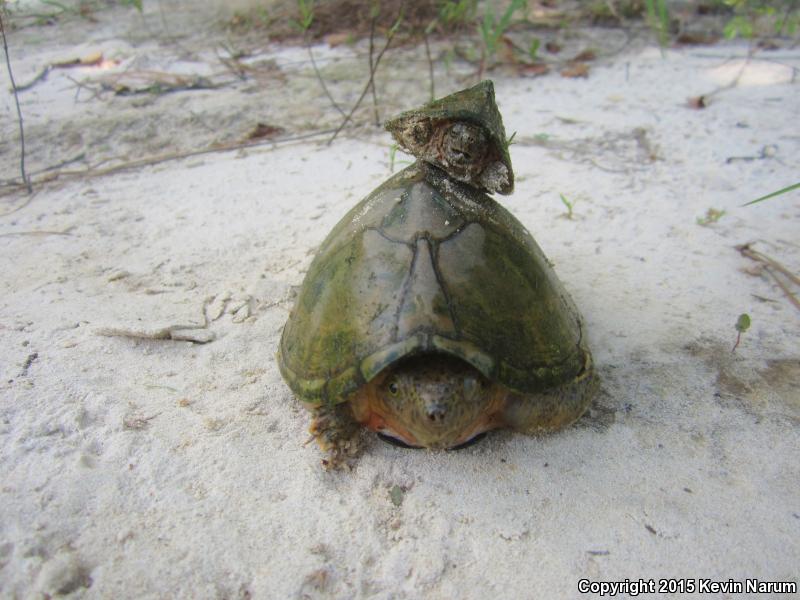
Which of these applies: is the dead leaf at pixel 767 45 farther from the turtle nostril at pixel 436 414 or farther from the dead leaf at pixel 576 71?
the turtle nostril at pixel 436 414

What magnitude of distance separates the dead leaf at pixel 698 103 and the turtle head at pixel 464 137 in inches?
132

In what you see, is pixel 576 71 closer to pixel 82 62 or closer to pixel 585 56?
pixel 585 56

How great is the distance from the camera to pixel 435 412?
1.71 m

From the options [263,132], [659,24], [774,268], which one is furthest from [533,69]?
[774,268]

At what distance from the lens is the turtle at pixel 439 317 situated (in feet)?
5.82

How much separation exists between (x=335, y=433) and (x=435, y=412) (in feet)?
1.50

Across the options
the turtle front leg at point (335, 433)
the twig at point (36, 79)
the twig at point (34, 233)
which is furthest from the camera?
the twig at point (36, 79)

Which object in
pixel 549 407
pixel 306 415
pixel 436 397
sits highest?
pixel 436 397

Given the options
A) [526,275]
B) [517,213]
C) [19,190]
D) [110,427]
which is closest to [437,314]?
[526,275]

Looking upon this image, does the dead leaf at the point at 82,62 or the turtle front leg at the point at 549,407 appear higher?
the dead leaf at the point at 82,62

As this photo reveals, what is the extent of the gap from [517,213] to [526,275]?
1.60 metres

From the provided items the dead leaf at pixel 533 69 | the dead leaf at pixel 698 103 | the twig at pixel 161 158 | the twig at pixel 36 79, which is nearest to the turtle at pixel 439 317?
the twig at pixel 161 158

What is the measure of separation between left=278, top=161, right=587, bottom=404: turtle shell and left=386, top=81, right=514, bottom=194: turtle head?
74 mm

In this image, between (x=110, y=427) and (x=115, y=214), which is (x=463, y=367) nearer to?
(x=110, y=427)
